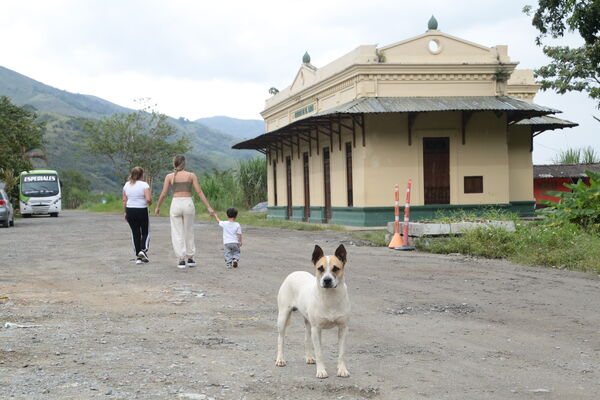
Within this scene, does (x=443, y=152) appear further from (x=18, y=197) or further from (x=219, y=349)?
(x=18, y=197)

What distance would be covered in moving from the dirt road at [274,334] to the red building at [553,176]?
965 inches

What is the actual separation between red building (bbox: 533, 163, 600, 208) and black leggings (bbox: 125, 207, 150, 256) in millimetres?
25763

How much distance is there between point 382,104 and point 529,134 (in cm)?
782

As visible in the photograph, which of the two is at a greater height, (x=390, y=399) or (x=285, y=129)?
(x=285, y=129)

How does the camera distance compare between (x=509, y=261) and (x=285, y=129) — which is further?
(x=285, y=129)

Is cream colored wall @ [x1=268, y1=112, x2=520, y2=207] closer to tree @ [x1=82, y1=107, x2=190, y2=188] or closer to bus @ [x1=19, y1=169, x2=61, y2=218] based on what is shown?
bus @ [x1=19, y1=169, x2=61, y2=218]

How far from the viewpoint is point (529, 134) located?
93.0 feet

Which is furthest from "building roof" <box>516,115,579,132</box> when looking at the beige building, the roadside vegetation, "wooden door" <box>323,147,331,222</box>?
the roadside vegetation

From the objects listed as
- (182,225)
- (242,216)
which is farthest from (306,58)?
(182,225)

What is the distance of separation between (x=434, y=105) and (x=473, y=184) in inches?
133

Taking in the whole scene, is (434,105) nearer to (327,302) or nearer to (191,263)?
(191,263)

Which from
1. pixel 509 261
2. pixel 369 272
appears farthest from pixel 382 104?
pixel 369 272

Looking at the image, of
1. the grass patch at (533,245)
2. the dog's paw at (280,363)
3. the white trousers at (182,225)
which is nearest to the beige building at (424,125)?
the grass patch at (533,245)

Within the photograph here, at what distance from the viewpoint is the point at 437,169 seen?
984 inches
